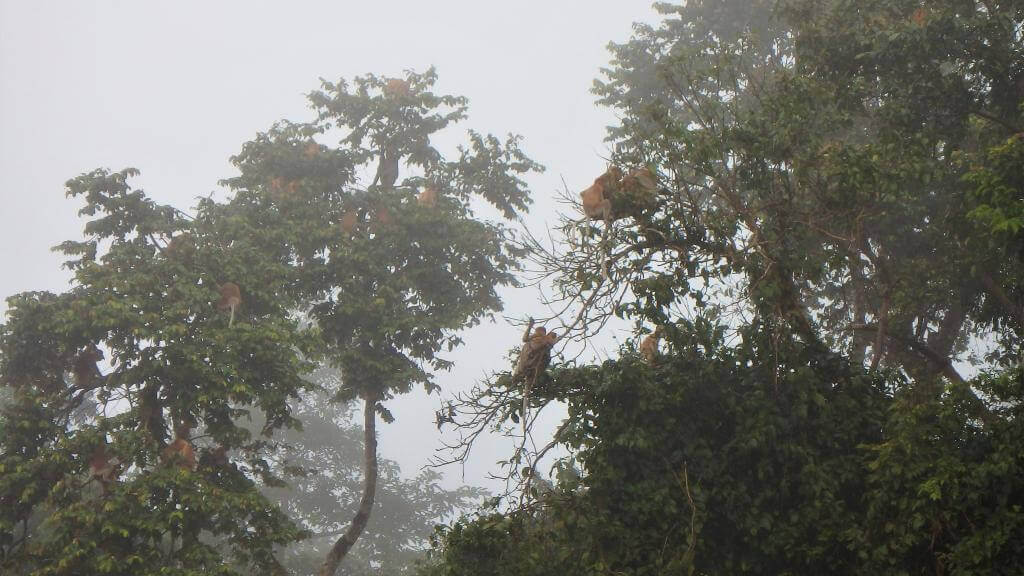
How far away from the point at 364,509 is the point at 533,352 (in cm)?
890

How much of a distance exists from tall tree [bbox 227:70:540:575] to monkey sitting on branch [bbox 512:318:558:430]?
24.5 ft

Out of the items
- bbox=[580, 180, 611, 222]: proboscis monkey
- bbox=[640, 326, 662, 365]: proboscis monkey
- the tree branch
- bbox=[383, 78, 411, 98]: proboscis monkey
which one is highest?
bbox=[383, 78, 411, 98]: proboscis monkey

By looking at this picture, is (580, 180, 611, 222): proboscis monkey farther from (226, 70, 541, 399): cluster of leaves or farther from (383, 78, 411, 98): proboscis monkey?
(383, 78, 411, 98): proboscis monkey

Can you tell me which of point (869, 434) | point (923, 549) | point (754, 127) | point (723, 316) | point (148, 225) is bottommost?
point (923, 549)

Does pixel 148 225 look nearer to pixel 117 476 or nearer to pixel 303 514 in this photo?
pixel 117 476

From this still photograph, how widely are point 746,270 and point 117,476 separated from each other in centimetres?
979

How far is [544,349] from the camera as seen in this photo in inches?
379

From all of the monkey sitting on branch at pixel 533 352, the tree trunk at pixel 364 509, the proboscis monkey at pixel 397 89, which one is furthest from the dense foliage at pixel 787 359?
the proboscis monkey at pixel 397 89

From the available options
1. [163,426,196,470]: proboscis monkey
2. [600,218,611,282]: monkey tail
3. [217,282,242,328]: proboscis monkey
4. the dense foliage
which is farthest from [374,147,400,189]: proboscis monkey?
[600,218,611,282]: monkey tail

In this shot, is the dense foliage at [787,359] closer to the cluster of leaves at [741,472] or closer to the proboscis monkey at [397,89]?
the cluster of leaves at [741,472]

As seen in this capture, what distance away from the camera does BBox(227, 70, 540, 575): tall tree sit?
1730 cm

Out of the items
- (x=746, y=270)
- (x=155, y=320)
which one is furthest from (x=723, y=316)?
(x=155, y=320)

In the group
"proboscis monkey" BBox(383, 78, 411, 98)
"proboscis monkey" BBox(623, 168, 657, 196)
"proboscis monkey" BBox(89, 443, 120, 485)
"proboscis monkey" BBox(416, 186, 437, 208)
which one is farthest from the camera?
"proboscis monkey" BBox(383, 78, 411, 98)

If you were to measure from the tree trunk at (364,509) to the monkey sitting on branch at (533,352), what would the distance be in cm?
830
